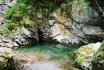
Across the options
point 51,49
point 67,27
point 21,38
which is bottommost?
point 51,49

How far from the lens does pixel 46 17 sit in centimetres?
1628

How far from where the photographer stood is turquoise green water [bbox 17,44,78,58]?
12548mm

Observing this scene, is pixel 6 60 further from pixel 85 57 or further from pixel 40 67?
pixel 85 57

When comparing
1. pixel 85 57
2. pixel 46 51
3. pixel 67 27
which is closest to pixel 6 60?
pixel 85 57

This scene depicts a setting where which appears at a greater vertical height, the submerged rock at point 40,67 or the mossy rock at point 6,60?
the mossy rock at point 6,60

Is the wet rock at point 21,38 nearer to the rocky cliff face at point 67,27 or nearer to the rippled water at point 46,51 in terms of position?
the rocky cliff face at point 67,27

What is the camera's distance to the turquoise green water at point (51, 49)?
12.5 m

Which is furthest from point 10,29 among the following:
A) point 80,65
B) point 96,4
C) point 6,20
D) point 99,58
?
point 99,58

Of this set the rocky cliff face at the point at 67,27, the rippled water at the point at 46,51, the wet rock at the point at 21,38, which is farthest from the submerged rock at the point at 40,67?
the rocky cliff face at the point at 67,27

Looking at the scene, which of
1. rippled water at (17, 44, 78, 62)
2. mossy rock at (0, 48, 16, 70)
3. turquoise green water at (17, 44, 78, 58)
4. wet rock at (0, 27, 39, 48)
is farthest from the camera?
wet rock at (0, 27, 39, 48)

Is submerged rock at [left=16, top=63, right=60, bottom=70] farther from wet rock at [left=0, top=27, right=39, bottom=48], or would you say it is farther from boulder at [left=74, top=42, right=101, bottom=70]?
wet rock at [left=0, top=27, right=39, bottom=48]

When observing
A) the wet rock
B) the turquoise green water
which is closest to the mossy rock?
the turquoise green water

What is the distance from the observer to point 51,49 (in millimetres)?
13531

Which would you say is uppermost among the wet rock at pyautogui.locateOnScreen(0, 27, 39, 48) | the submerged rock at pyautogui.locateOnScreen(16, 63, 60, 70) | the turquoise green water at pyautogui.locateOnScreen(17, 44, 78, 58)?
the wet rock at pyautogui.locateOnScreen(0, 27, 39, 48)
